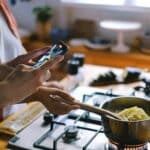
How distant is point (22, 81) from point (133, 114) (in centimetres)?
34

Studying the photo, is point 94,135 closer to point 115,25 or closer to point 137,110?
point 137,110

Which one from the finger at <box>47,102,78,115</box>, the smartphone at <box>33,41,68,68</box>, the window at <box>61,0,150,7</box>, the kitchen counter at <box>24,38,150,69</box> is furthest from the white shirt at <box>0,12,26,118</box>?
the window at <box>61,0,150,7</box>

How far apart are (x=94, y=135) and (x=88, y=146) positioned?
0.18ft

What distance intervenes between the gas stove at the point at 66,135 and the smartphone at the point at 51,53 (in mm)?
255

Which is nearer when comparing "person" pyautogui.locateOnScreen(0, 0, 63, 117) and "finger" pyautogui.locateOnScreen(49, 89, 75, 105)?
"finger" pyautogui.locateOnScreen(49, 89, 75, 105)

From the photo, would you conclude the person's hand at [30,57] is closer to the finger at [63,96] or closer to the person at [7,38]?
the finger at [63,96]

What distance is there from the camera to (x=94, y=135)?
1.12 m

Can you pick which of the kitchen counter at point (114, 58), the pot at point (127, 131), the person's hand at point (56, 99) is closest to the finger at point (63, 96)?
the person's hand at point (56, 99)

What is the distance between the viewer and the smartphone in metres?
0.92

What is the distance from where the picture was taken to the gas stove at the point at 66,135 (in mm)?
1067

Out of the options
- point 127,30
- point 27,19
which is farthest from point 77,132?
point 27,19

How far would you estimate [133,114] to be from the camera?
1018 mm

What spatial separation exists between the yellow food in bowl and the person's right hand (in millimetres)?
285

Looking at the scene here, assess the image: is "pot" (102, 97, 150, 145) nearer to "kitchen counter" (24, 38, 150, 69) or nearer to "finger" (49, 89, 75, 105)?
"finger" (49, 89, 75, 105)
